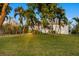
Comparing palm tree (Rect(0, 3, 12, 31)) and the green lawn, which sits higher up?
palm tree (Rect(0, 3, 12, 31))

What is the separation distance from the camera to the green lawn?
1.81 meters

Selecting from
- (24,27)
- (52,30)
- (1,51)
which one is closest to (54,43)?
(52,30)

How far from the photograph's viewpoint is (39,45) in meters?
1.82

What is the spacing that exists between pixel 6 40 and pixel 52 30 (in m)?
0.36

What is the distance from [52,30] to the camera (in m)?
1.84

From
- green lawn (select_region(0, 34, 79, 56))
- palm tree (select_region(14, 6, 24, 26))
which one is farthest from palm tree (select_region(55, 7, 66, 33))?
palm tree (select_region(14, 6, 24, 26))

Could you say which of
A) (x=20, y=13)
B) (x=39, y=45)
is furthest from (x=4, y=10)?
(x=39, y=45)

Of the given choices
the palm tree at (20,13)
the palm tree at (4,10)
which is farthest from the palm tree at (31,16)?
the palm tree at (4,10)

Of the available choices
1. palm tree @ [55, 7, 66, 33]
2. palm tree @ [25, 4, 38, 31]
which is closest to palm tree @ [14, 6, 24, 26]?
palm tree @ [25, 4, 38, 31]

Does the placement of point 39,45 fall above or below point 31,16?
below

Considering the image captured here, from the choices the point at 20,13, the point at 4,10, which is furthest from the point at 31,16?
the point at 4,10

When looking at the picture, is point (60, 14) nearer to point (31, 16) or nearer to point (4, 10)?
point (31, 16)

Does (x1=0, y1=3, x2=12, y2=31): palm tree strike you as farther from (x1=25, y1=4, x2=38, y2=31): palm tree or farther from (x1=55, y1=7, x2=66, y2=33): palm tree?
(x1=55, y1=7, x2=66, y2=33): palm tree

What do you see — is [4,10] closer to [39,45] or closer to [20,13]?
[20,13]
